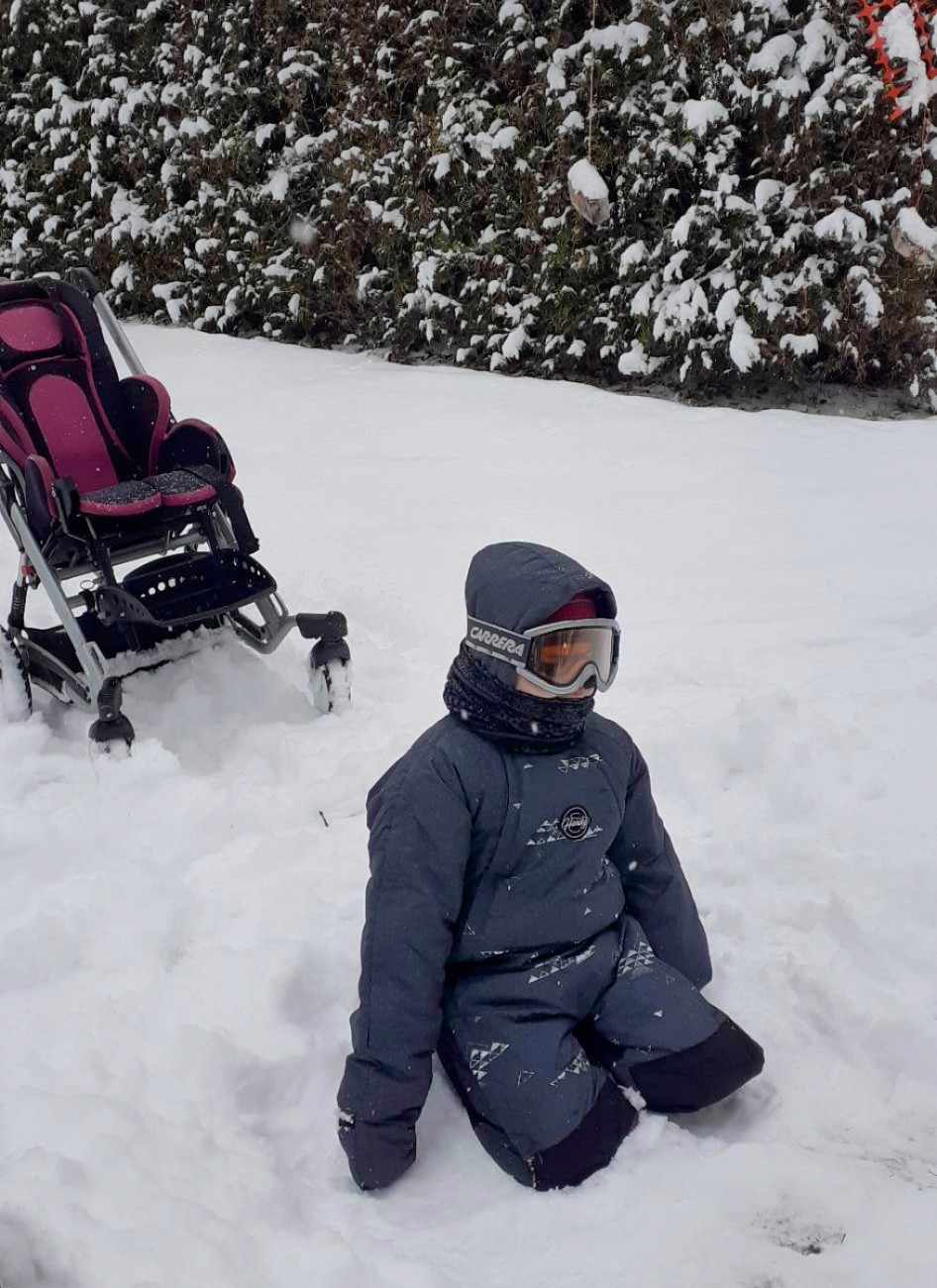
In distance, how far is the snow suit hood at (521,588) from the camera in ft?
6.44

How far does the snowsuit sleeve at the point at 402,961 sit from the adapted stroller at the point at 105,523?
1566mm

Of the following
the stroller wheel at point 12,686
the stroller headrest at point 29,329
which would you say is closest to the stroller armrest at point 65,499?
the stroller wheel at point 12,686

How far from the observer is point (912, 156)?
5.82 m

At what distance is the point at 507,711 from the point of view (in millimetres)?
2021

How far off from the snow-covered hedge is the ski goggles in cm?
462

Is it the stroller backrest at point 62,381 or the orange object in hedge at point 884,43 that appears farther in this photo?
the orange object in hedge at point 884,43

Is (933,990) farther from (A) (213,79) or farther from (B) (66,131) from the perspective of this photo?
(B) (66,131)

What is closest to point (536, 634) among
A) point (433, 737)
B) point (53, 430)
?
point (433, 737)

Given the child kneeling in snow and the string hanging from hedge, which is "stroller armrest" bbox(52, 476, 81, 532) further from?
the string hanging from hedge

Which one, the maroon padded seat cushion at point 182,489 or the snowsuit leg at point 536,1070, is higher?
the maroon padded seat cushion at point 182,489

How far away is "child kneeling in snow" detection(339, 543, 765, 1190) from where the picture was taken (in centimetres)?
192

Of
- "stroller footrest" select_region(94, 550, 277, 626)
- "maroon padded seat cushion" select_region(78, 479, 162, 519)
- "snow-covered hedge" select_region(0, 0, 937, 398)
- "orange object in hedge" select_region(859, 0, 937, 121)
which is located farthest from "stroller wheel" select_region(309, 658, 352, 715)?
"orange object in hedge" select_region(859, 0, 937, 121)

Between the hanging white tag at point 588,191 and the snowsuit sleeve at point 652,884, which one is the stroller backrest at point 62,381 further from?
the hanging white tag at point 588,191

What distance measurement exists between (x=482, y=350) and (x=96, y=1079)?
236 inches
